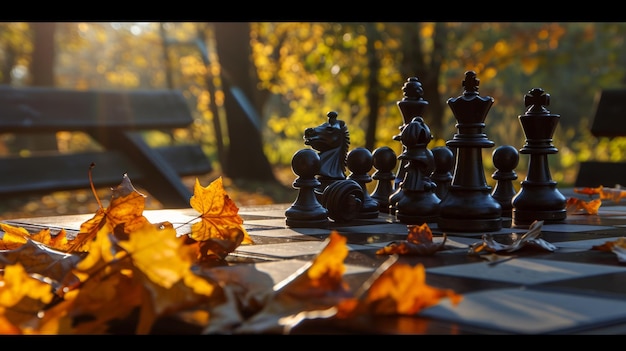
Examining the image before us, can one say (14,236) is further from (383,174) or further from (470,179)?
(383,174)

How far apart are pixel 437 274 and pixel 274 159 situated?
53.0 feet

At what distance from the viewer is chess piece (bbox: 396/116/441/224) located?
2090 mm

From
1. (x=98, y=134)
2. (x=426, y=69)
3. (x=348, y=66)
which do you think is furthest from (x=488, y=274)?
(x=426, y=69)

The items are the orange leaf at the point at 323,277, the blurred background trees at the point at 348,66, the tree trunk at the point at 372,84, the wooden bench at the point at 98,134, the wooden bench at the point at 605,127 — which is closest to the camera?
the orange leaf at the point at 323,277

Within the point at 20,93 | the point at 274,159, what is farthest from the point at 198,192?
the point at 274,159

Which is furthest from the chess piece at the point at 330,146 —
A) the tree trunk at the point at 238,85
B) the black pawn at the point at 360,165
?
the tree trunk at the point at 238,85

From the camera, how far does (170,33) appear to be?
94.6 ft

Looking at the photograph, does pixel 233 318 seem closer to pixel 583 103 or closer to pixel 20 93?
pixel 20 93

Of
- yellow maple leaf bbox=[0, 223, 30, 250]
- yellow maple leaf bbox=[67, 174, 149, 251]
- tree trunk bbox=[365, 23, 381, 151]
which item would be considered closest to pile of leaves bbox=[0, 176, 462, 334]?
yellow maple leaf bbox=[67, 174, 149, 251]

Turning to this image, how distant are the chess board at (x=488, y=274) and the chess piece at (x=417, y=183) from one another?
4 cm

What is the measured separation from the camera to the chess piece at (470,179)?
1965 mm

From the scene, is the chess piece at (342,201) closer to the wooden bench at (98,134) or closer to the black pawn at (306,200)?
the black pawn at (306,200)

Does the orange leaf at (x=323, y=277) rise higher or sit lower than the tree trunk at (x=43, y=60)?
lower

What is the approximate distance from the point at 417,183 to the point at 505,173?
40cm
